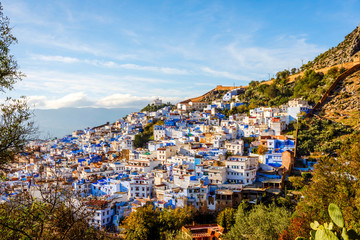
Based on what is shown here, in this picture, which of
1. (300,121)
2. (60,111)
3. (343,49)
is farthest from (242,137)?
(60,111)

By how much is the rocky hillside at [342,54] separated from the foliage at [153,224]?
38173mm

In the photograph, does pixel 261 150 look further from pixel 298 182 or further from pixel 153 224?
pixel 153 224

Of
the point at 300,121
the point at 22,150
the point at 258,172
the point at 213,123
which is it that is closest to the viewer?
the point at 22,150

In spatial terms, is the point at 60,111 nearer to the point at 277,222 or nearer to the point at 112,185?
the point at 112,185

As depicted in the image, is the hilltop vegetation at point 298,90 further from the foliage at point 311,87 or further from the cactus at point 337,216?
the cactus at point 337,216

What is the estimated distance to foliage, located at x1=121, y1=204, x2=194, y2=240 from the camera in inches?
545

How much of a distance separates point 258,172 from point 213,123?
15578 millimetres

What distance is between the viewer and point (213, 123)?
36188 millimetres

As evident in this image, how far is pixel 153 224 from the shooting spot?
14586 mm

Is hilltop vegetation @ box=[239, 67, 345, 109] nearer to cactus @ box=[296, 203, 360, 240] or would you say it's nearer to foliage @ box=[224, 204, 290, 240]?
foliage @ box=[224, 204, 290, 240]

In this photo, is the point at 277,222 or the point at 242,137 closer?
Answer: the point at 277,222

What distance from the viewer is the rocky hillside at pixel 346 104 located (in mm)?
26289

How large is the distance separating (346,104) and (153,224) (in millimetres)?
25920

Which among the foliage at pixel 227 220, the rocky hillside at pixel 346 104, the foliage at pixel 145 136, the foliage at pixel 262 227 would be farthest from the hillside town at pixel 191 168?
the foliage at pixel 262 227
